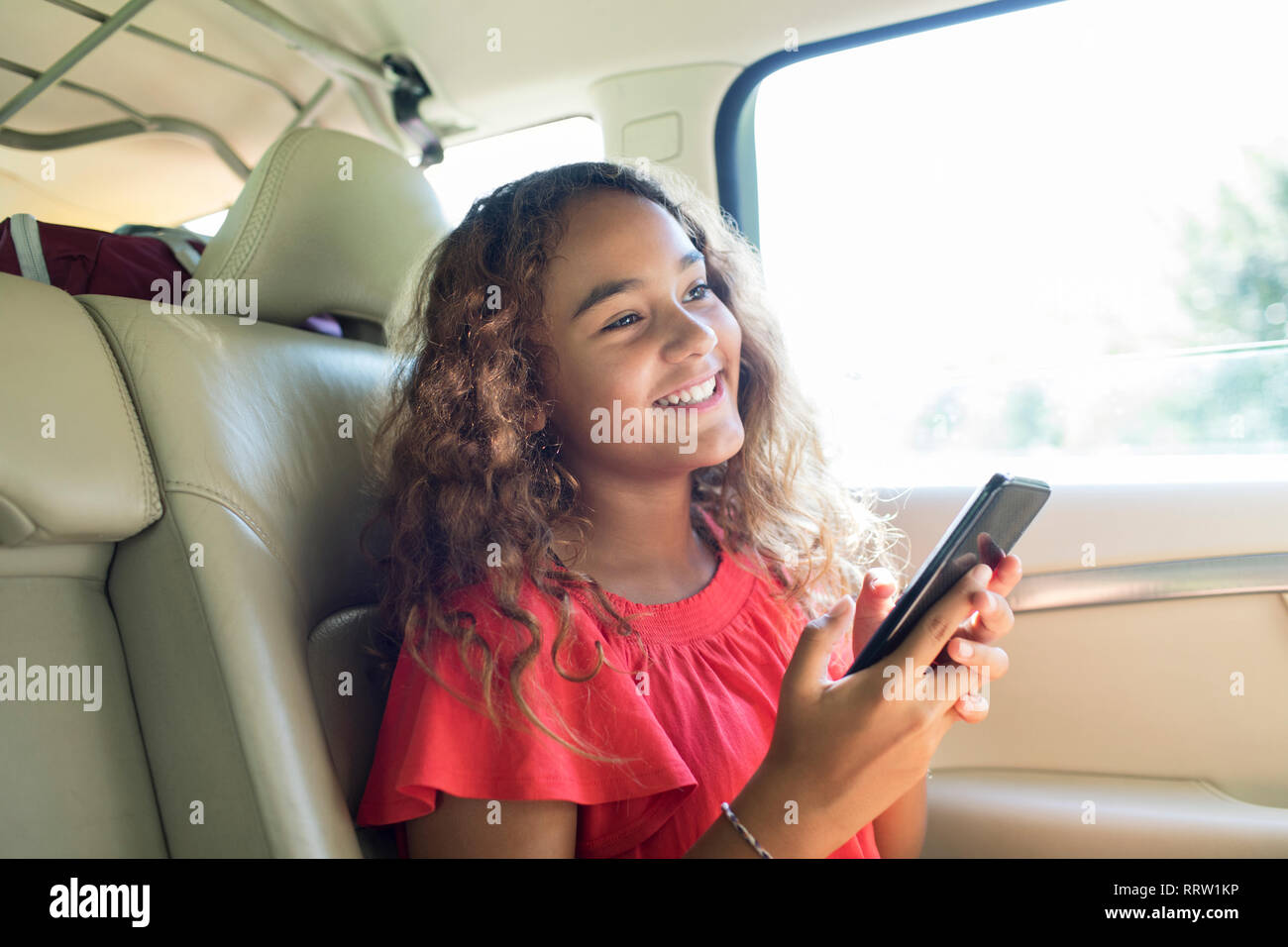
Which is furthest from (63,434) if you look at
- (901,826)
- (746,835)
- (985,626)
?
(901,826)

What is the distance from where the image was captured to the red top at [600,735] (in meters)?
0.88

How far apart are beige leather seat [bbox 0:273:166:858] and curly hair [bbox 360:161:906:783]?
26 cm

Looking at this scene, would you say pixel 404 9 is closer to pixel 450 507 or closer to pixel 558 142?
pixel 558 142

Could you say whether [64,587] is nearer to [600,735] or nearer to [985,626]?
[600,735]

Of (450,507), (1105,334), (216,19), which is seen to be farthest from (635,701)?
(216,19)

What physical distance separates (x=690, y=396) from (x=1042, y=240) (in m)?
0.92

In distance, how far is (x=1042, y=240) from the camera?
5.44 ft

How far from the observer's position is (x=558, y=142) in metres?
1.92

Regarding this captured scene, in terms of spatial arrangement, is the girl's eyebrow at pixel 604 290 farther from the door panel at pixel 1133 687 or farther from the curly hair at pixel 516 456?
the door panel at pixel 1133 687

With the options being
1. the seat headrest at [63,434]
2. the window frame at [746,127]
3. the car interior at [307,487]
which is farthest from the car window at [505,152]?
the seat headrest at [63,434]

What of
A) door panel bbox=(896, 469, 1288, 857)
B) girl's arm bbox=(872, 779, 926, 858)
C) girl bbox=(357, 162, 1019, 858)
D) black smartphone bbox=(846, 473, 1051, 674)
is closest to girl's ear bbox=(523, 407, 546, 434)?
girl bbox=(357, 162, 1019, 858)

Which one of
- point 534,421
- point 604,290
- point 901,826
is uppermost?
point 604,290

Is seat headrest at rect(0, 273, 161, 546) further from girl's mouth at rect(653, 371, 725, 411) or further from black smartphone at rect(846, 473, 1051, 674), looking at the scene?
black smartphone at rect(846, 473, 1051, 674)
